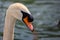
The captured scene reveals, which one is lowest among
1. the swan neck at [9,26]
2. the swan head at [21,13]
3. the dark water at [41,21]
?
the dark water at [41,21]

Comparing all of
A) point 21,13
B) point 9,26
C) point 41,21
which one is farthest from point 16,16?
point 41,21

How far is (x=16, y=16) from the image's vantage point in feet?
12.0

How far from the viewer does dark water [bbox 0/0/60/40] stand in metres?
8.19

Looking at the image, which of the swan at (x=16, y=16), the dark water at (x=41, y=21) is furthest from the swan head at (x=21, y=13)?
the dark water at (x=41, y=21)

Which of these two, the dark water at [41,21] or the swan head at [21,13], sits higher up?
the swan head at [21,13]

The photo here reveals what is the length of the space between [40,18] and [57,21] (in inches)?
20.6

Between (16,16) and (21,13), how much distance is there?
9 cm

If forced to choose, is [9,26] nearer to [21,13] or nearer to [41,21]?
[21,13]

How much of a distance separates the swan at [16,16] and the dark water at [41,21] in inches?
137

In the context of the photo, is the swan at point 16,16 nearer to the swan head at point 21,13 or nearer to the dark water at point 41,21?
the swan head at point 21,13

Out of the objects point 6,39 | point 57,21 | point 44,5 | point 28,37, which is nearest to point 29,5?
point 44,5

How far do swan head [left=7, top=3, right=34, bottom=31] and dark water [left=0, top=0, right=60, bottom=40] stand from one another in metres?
3.63

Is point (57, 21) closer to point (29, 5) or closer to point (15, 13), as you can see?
point (29, 5)

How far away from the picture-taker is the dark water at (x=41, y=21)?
819cm
